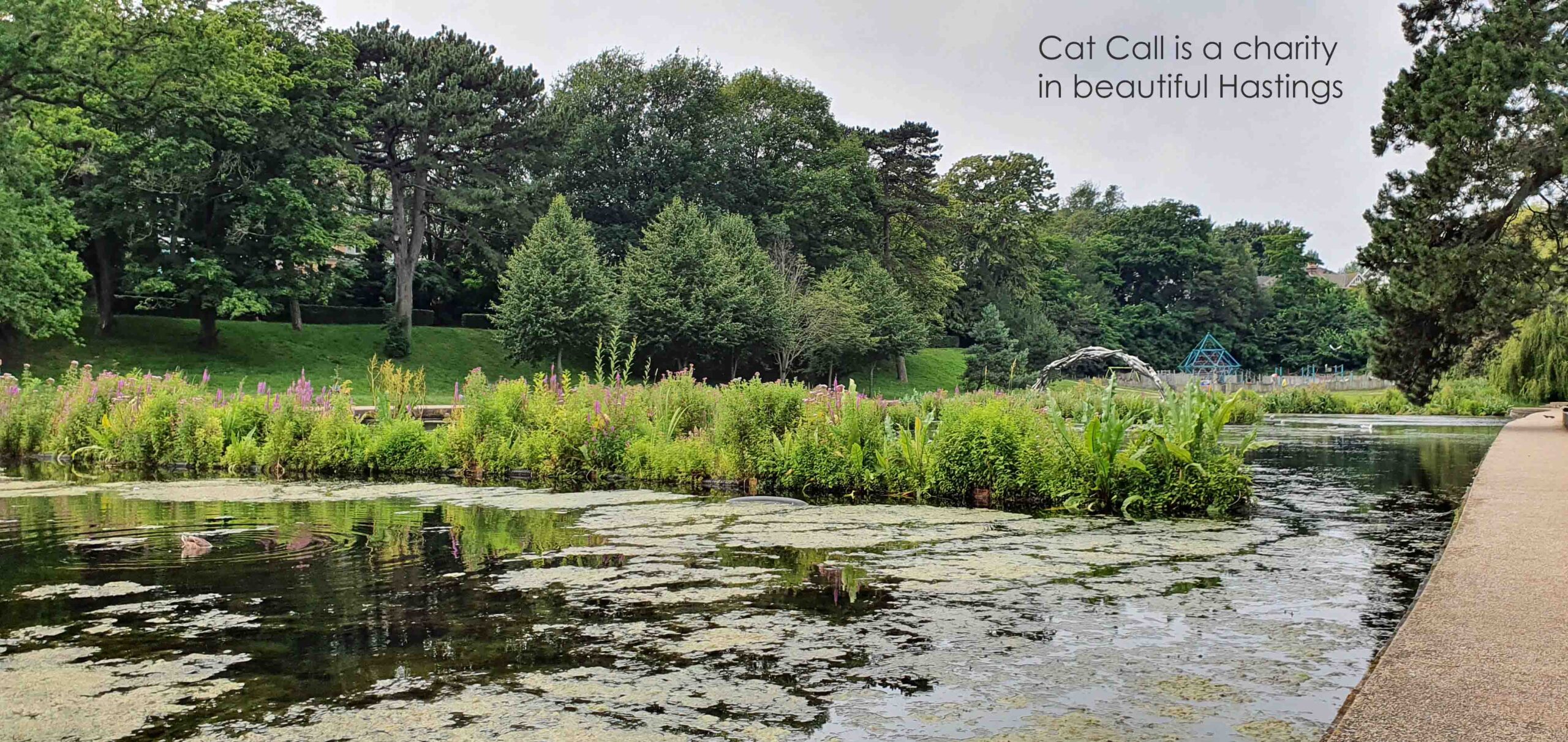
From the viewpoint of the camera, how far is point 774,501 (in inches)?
392

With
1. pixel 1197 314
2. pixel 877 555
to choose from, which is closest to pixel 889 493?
pixel 877 555

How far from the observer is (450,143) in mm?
40531

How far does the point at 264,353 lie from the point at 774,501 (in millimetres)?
32496

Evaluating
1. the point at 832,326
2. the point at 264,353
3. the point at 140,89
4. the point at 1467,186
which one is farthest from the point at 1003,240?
the point at 140,89

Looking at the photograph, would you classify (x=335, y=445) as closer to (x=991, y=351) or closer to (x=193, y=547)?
(x=193, y=547)

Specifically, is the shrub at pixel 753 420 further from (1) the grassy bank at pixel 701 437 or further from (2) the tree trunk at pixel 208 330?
(2) the tree trunk at pixel 208 330

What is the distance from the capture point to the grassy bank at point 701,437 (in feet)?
31.2

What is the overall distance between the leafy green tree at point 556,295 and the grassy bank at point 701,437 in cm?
2180

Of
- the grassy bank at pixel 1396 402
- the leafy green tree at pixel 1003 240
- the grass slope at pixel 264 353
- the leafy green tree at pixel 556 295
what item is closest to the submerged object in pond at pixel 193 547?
the grass slope at pixel 264 353

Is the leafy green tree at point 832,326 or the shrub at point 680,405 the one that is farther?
the leafy green tree at point 832,326

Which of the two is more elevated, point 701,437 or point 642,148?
point 642,148

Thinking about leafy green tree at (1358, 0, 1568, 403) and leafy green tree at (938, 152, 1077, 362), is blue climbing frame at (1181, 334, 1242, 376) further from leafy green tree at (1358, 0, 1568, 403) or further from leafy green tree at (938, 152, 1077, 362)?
leafy green tree at (1358, 0, 1568, 403)

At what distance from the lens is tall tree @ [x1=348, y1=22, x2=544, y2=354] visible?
132 ft

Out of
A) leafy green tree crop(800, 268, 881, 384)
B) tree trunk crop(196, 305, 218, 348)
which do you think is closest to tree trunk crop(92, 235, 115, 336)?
tree trunk crop(196, 305, 218, 348)
